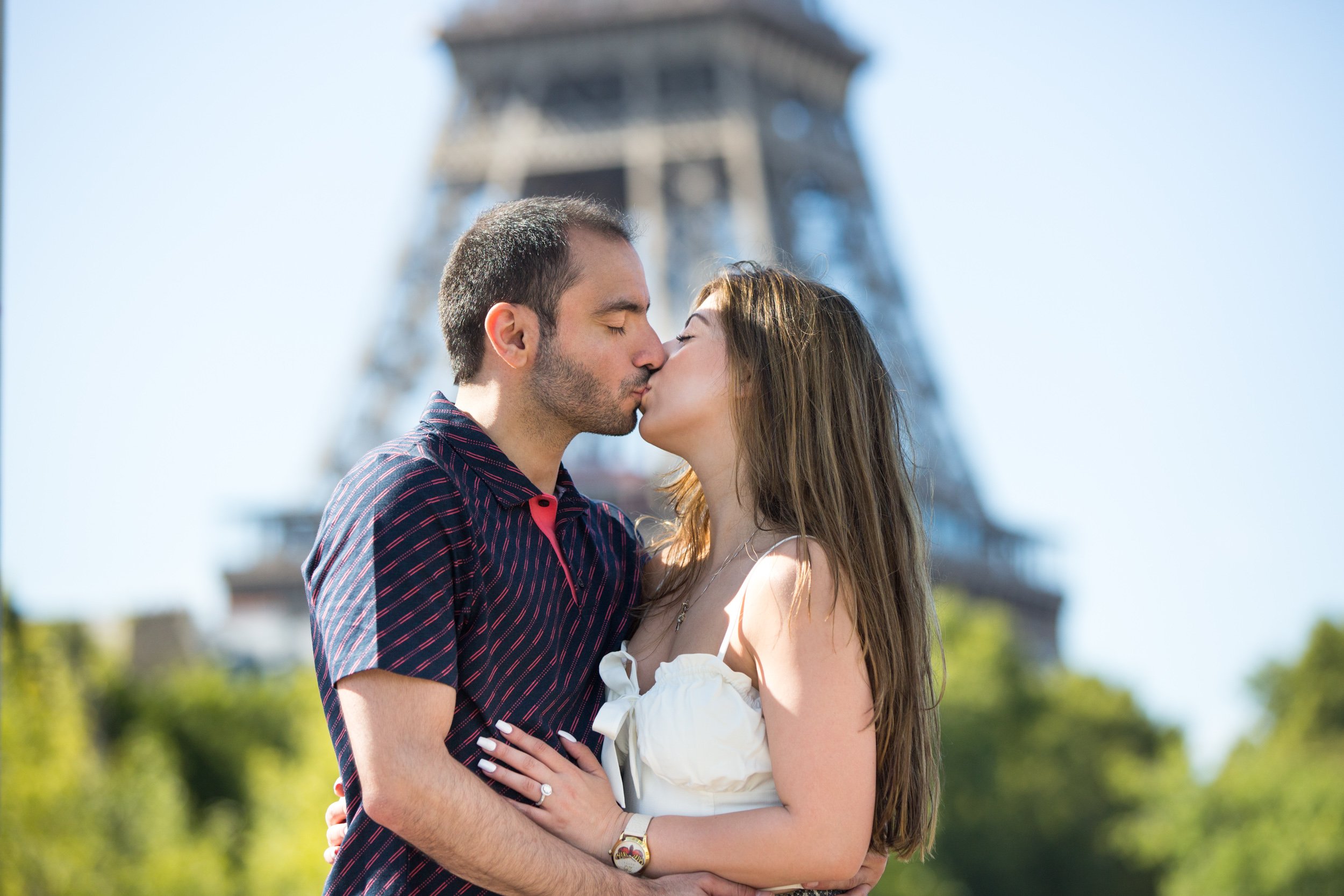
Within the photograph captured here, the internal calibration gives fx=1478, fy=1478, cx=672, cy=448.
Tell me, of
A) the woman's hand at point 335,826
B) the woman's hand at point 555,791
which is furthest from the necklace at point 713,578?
the woman's hand at point 335,826

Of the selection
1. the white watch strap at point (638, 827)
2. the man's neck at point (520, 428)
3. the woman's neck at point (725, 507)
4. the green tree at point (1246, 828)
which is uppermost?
the green tree at point (1246, 828)

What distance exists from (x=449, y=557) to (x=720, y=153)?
94.6 feet

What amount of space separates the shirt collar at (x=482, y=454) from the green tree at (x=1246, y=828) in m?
23.4

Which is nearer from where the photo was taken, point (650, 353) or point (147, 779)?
point (650, 353)

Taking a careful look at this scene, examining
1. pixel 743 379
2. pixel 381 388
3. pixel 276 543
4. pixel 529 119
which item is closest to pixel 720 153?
pixel 529 119

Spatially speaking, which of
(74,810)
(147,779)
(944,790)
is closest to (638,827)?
(74,810)

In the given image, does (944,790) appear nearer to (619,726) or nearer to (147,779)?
(147,779)

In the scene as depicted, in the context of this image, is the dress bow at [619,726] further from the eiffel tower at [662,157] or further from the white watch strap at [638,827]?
the eiffel tower at [662,157]

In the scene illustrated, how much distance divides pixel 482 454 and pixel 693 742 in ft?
2.66

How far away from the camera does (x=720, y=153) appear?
31.2 metres

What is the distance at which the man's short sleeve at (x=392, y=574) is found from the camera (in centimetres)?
295

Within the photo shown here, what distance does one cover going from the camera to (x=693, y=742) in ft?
10.6

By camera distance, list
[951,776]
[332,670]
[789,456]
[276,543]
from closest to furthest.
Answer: [332,670], [789,456], [951,776], [276,543]

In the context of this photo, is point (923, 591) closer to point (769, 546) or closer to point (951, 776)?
point (769, 546)
